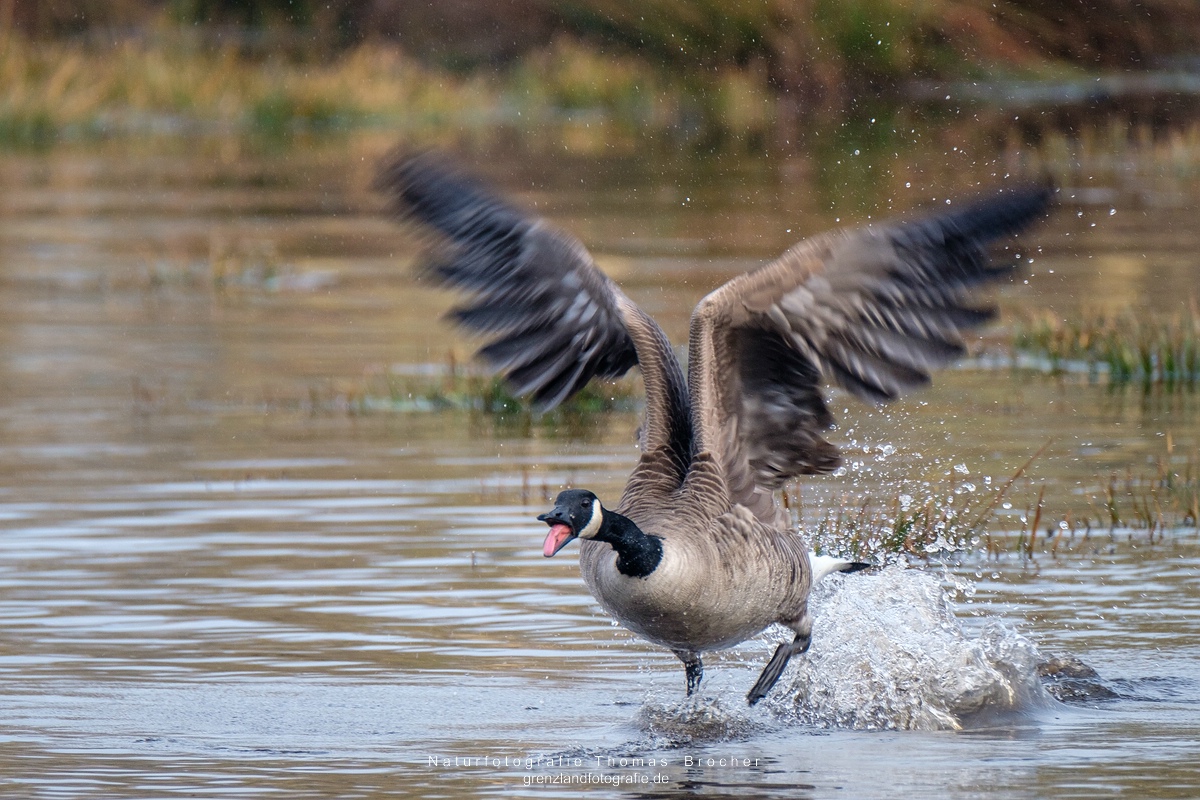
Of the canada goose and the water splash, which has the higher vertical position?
the canada goose

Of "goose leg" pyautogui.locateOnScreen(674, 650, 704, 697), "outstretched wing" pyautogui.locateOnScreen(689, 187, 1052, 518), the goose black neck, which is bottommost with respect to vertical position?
"goose leg" pyautogui.locateOnScreen(674, 650, 704, 697)

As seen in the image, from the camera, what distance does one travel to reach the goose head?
6.70m

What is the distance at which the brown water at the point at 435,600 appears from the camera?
264 inches

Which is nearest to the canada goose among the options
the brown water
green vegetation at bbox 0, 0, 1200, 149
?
the brown water

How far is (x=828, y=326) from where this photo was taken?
7.66 m

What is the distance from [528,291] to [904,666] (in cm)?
187

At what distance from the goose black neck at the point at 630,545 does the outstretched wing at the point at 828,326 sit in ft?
2.86

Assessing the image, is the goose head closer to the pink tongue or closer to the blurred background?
the pink tongue

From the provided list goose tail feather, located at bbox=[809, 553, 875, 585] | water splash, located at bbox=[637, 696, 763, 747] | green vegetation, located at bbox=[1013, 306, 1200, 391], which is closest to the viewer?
water splash, located at bbox=[637, 696, 763, 747]

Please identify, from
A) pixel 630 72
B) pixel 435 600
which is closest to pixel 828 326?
pixel 435 600

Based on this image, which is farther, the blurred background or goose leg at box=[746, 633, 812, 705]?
goose leg at box=[746, 633, 812, 705]

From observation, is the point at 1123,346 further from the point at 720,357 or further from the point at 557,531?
the point at 557,531

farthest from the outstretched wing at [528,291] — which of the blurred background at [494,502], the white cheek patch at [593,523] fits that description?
the white cheek patch at [593,523]

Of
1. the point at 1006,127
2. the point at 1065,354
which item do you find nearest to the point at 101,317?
the point at 1065,354
